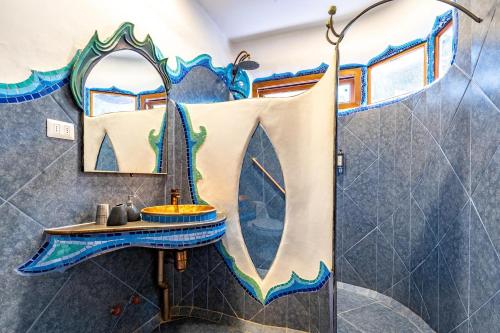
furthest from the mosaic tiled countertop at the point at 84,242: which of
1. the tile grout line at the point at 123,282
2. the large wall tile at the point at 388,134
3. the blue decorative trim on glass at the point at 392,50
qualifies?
the blue decorative trim on glass at the point at 392,50

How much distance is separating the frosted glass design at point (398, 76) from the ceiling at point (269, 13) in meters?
0.60

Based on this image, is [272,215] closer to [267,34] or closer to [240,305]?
[240,305]

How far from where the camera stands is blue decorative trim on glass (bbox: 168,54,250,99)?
6.23ft

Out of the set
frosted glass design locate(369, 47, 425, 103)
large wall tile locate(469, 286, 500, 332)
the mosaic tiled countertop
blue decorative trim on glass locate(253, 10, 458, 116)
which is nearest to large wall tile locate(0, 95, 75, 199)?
the mosaic tiled countertop

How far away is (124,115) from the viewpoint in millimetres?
1482

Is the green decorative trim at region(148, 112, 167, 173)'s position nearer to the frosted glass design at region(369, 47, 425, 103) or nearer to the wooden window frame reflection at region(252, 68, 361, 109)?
the wooden window frame reflection at region(252, 68, 361, 109)

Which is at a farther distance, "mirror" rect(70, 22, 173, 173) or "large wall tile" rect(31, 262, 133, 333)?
"mirror" rect(70, 22, 173, 173)

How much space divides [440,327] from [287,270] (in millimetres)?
1025

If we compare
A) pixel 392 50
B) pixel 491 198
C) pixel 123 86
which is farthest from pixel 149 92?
pixel 392 50

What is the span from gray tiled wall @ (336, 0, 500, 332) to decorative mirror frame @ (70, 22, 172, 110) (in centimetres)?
174

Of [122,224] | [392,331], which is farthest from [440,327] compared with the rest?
[122,224]

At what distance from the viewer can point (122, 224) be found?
3.95 feet

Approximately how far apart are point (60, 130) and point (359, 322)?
2290 millimetres

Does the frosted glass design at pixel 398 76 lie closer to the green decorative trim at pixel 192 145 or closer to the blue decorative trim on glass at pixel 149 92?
the green decorative trim at pixel 192 145
